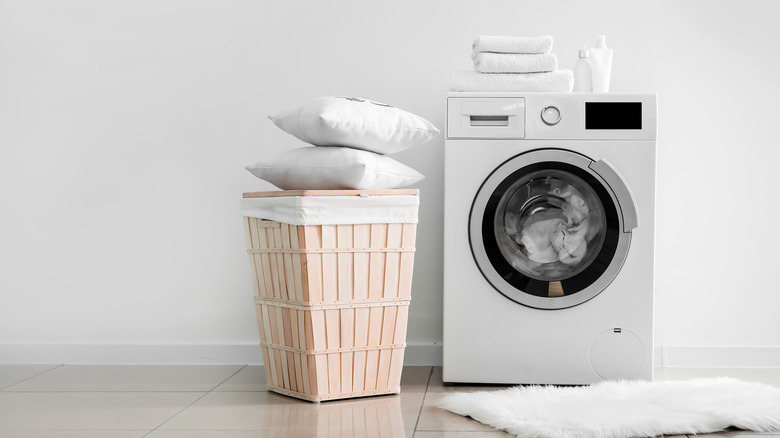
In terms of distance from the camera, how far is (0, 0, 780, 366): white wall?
264 cm

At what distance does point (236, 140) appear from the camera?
2.72 metres

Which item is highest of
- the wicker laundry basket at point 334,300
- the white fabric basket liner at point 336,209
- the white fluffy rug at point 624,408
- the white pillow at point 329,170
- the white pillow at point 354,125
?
the white pillow at point 354,125

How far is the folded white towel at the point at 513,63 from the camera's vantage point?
2305 millimetres

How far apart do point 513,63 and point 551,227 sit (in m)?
0.52

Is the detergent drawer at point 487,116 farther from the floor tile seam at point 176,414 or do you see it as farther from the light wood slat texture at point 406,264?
the floor tile seam at point 176,414

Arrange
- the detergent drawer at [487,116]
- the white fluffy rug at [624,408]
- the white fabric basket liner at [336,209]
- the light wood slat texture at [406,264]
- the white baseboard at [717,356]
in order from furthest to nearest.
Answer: the white baseboard at [717,356], the detergent drawer at [487,116], the light wood slat texture at [406,264], the white fabric basket liner at [336,209], the white fluffy rug at [624,408]

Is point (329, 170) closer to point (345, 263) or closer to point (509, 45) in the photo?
point (345, 263)

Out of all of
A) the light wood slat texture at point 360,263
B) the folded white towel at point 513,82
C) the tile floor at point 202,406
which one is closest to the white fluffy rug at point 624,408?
the tile floor at point 202,406

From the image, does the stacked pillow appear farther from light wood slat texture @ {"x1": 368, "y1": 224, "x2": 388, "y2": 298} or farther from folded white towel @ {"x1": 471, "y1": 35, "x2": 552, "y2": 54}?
folded white towel @ {"x1": 471, "y1": 35, "x2": 552, "y2": 54}

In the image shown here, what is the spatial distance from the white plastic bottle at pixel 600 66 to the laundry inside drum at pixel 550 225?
0.37 meters

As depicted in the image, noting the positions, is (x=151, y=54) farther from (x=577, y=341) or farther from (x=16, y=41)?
(x=577, y=341)

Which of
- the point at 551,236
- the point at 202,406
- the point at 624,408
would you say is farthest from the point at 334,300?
the point at 624,408

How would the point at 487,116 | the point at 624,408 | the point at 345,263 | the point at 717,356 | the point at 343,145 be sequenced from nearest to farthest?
1. the point at 624,408
2. the point at 345,263
3. the point at 343,145
4. the point at 487,116
5. the point at 717,356

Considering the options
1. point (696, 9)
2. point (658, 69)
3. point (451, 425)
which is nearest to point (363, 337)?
point (451, 425)
